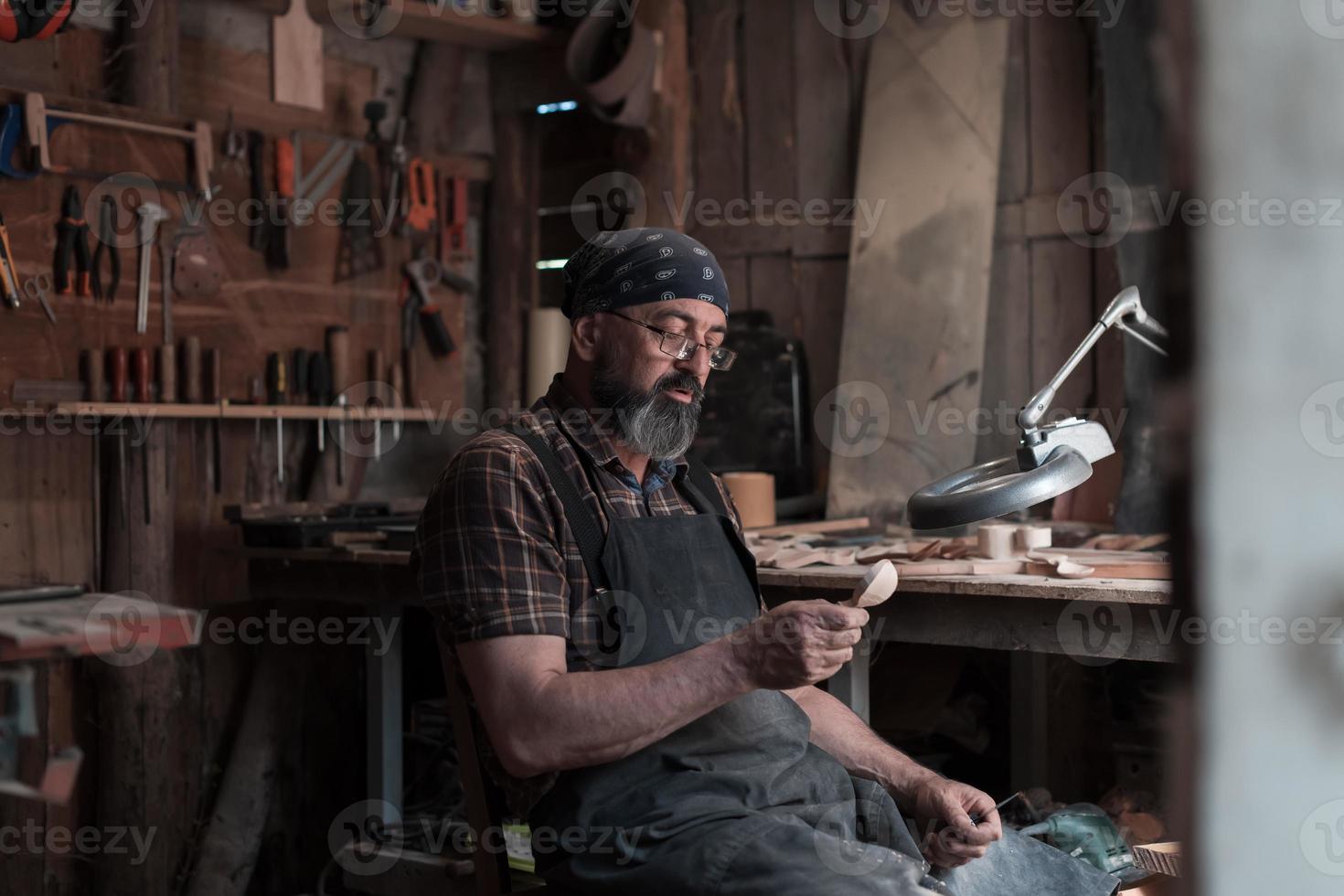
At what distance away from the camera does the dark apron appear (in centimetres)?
185

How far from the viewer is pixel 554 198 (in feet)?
16.7

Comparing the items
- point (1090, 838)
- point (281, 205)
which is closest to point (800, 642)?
point (1090, 838)

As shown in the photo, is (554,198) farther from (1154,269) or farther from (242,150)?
(1154,269)

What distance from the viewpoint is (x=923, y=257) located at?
4.12 m

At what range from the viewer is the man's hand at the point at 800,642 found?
5.98 ft

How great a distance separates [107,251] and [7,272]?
322 millimetres

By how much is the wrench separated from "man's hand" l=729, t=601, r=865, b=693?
283cm

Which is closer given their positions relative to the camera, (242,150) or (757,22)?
(242,150)

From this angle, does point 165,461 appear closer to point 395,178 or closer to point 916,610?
point 395,178

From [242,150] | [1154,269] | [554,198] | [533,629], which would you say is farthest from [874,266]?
[533,629]

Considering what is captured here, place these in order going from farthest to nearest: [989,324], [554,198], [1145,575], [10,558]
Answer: [554,198], [989,324], [10,558], [1145,575]

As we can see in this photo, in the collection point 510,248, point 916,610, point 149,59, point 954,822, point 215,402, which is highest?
point 149,59

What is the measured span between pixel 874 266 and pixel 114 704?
2.82m

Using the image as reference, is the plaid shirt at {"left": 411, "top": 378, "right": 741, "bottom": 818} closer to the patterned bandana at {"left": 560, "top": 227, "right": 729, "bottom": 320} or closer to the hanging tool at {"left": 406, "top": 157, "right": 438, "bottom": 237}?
the patterned bandana at {"left": 560, "top": 227, "right": 729, "bottom": 320}
